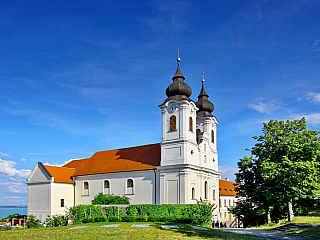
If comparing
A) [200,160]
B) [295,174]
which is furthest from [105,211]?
[295,174]

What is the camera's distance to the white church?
114ft

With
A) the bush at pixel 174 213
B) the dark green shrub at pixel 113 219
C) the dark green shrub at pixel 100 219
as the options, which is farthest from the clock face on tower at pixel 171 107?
the dark green shrub at pixel 100 219

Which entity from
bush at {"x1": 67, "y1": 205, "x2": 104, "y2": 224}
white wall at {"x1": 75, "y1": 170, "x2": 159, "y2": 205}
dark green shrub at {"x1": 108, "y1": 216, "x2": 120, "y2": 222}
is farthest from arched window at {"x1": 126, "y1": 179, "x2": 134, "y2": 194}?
dark green shrub at {"x1": 108, "y1": 216, "x2": 120, "y2": 222}

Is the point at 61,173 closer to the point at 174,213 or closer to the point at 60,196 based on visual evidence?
the point at 60,196

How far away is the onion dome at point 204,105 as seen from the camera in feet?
140

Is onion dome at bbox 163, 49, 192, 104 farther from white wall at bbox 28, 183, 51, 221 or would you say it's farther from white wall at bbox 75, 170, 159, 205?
white wall at bbox 28, 183, 51, 221

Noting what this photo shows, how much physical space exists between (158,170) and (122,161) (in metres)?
6.58

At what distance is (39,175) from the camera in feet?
139

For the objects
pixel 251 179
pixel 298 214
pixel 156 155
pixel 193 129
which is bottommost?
pixel 298 214

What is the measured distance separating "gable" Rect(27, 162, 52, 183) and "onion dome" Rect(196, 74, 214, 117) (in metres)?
21.5

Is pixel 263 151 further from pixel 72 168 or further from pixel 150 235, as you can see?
pixel 72 168

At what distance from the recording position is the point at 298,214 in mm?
29812

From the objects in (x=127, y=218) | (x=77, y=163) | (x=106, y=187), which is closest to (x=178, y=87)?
(x=127, y=218)

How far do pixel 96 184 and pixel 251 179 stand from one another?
1966 cm
